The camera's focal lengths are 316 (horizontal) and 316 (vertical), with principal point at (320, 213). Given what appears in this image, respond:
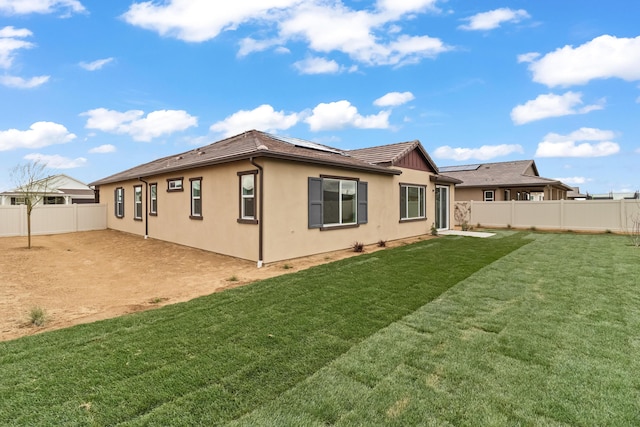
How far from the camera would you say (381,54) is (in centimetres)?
1425

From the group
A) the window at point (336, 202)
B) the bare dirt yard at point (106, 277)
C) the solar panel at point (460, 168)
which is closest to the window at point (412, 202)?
the bare dirt yard at point (106, 277)

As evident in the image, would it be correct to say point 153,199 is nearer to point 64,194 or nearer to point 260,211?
point 260,211

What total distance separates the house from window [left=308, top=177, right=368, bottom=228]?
31 mm

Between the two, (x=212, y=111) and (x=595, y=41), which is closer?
(x=595, y=41)

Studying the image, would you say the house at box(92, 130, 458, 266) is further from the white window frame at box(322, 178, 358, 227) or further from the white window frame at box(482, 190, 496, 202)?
the white window frame at box(482, 190, 496, 202)

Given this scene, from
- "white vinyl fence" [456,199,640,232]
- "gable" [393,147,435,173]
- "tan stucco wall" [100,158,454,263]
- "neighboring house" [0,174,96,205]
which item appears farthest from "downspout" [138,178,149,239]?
"neighboring house" [0,174,96,205]

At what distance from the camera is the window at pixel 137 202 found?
1472cm

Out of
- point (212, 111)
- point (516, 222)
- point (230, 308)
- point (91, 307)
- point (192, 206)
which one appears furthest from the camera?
point (516, 222)

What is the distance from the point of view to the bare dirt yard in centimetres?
497

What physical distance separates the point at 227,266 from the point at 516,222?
55.5ft

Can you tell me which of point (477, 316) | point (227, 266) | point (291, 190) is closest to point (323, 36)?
point (291, 190)

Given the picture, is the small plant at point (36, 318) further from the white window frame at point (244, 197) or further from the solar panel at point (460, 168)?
the solar panel at point (460, 168)

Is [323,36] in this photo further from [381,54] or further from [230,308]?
[230,308]

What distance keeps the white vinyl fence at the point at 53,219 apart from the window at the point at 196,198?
1032 centimetres
